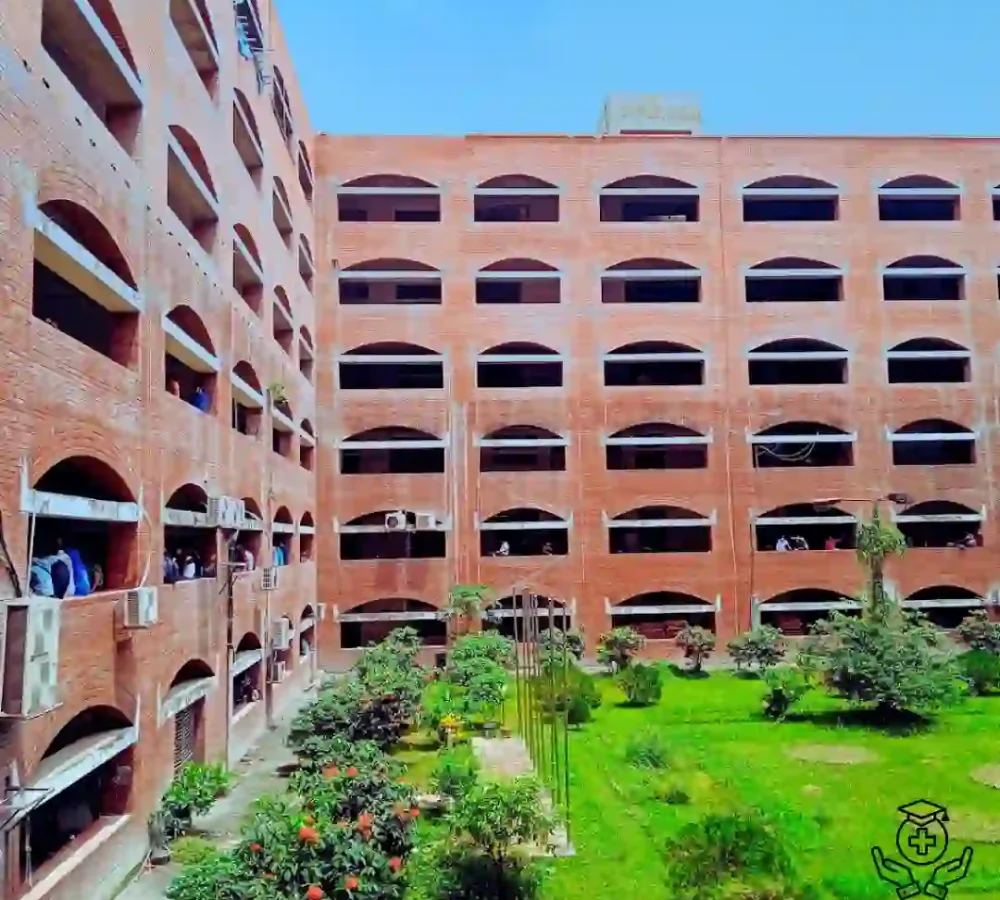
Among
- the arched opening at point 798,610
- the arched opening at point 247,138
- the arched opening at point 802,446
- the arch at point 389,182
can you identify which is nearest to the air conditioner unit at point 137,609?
the arched opening at point 247,138

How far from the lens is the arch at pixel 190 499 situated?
14179 mm

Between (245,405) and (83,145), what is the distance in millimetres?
9562

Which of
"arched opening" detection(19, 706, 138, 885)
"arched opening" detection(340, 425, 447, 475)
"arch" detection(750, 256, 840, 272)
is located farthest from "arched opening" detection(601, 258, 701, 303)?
"arched opening" detection(19, 706, 138, 885)

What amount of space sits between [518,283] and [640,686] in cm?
1339

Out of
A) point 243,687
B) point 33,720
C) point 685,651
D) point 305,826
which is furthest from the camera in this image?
point 685,651

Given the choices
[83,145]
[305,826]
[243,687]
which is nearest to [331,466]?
[243,687]

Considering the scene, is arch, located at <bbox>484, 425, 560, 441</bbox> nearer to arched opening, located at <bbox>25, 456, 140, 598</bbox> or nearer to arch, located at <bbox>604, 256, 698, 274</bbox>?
arch, located at <bbox>604, 256, 698, 274</bbox>

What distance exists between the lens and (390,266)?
2894cm

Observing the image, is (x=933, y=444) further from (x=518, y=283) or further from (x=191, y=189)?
(x=191, y=189)

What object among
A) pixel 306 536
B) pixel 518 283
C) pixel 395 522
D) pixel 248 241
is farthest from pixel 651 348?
pixel 248 241

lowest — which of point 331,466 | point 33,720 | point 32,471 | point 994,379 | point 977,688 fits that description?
point 977,688

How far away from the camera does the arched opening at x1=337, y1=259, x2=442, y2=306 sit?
92.2 ft

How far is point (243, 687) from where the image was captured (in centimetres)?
1758

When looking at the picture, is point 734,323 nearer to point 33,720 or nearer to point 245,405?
point 245,405
